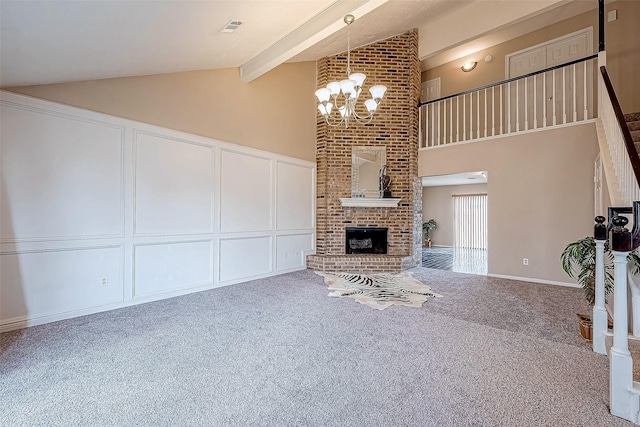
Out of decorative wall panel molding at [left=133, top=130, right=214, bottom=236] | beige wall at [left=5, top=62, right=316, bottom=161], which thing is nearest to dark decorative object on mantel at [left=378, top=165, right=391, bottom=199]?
beige wall at [left=5, top=62, right=316, bottom=161]

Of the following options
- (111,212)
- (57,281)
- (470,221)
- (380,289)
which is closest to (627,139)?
(380,289)

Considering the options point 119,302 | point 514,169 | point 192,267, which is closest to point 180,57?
point 192,267

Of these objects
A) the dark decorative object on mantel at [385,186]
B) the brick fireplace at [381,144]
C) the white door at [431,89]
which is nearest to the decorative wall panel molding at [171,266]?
the brick fireplace at [381,144]

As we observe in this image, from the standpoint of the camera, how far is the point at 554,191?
4789mm

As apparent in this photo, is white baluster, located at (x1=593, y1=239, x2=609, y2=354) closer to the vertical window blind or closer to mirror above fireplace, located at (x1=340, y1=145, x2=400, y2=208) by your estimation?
mirror above fireplace, located at (x1=340, y1=145, x2=400, y2=208)

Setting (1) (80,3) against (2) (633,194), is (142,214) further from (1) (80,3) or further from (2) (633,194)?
(2) (633,194)

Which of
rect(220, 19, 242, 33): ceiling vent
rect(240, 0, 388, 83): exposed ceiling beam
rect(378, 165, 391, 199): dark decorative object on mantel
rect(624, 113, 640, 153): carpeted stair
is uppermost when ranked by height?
rect(240, 0, 388, 83): exposed ceiling beam

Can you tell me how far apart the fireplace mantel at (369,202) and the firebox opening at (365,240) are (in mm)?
518

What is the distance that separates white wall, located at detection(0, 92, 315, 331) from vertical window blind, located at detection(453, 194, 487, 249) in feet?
25.3

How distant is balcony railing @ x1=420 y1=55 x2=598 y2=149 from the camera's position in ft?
15.8

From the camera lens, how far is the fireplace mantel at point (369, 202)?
6.01 meters

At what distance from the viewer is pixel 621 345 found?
1.67 meters

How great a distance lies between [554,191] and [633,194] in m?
2.69

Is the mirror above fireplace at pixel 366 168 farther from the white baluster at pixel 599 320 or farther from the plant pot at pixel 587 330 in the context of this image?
the white baluster at pixel 599 320
